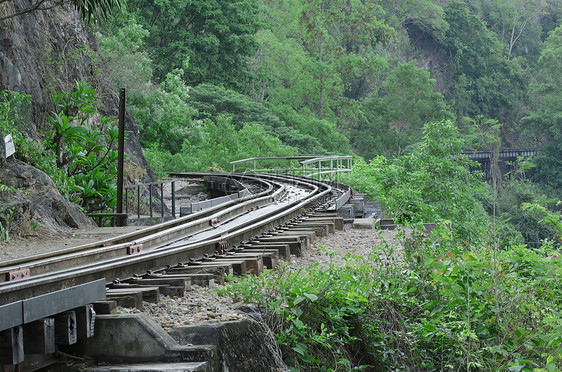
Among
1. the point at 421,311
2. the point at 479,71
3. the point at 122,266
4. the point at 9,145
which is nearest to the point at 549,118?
the point at 479,71

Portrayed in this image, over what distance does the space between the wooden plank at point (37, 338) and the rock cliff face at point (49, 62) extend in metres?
6.10

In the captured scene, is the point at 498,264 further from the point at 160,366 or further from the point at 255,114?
the point at 255,114

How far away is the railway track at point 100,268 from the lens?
3.61 meters

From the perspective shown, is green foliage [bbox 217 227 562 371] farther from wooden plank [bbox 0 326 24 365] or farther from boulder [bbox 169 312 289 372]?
wooden plank [bbox 0 326 24 365]

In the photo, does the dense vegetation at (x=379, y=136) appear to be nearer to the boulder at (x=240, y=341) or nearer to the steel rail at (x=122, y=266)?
the boulder at (x=240, y=341)

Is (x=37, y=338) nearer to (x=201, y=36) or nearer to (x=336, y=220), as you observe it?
(x=336, y=220)

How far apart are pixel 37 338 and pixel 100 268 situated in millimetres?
1348

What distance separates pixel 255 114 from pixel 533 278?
111ft

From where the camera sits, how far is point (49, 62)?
45.9ft

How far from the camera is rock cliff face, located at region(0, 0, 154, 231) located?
40.3 ft

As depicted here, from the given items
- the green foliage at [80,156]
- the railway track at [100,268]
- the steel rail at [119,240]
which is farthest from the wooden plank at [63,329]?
the green foliage at [80,156]

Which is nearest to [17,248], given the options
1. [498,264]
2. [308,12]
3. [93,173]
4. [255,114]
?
[93,173]

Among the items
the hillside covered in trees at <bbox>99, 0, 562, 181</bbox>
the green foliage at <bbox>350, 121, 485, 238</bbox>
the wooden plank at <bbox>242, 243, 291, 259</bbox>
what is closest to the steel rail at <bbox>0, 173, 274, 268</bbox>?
the wooden plank at <bbox>242, 243, 291, 259</bbox>

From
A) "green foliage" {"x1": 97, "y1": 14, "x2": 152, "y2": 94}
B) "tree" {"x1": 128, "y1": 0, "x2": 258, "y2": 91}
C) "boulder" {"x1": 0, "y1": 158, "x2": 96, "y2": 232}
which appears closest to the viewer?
"boulder" {"x1": 0, "y1": 158, "x2": 96, "y2": 232}
